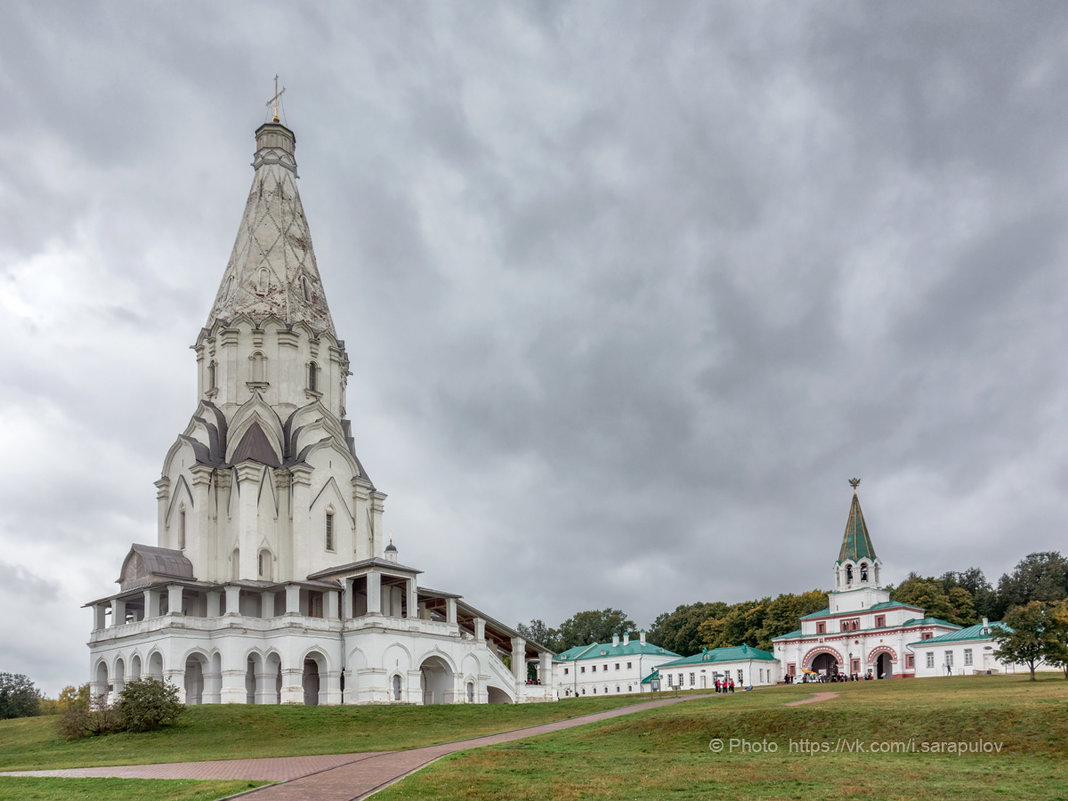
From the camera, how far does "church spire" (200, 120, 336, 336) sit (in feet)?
165

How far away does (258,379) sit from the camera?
4891cm

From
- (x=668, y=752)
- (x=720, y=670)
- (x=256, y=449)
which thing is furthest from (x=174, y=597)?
(x=720, y=670)

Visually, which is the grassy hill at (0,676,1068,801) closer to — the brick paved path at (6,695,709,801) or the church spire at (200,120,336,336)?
the brick paved path at (6,695,709,801)

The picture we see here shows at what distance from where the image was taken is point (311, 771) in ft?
57.8

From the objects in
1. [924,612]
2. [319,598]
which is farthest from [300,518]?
[924,612]

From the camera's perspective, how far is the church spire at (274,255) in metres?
50.3

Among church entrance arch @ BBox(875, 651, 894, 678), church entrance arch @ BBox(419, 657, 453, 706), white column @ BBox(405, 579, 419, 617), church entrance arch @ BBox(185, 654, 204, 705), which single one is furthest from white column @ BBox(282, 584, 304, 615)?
church entrance arch @ BBox(875, 651, 894, 678)

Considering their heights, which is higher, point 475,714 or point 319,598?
point 319,598

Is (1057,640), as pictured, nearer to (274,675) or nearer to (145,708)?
(274,675)

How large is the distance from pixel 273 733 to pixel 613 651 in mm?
52118

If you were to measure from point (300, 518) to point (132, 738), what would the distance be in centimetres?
1758

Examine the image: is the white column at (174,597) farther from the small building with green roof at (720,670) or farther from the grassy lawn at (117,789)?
the small building with green roof at (720,670)

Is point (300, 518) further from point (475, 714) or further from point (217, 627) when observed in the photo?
point (475, 714)

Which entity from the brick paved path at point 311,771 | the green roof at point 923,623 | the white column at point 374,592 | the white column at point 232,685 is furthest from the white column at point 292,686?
the green roof at point 923,623
